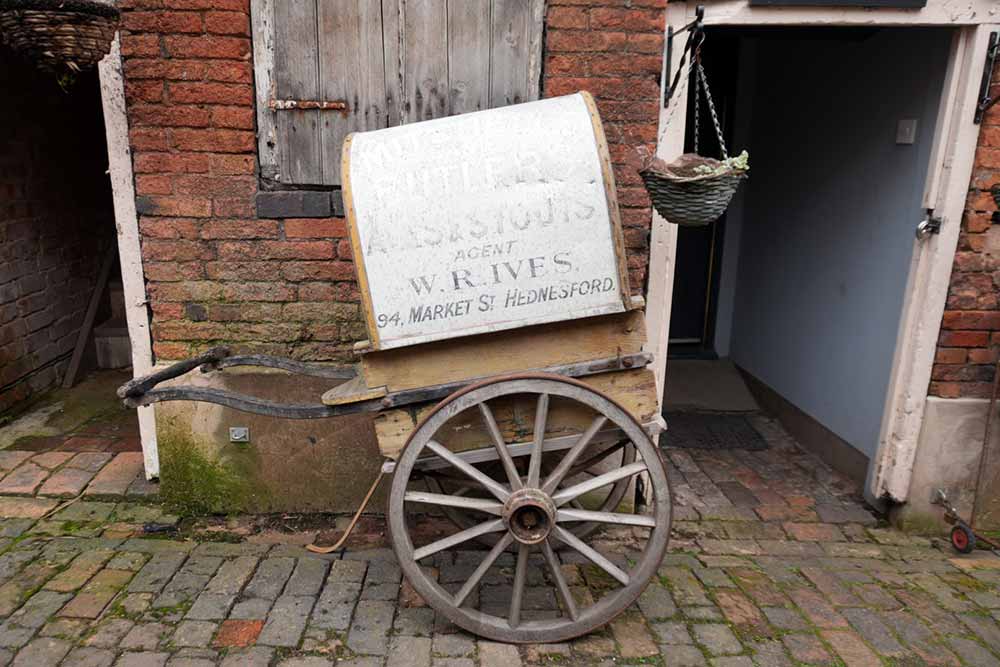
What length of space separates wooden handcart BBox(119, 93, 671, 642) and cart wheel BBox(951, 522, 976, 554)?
6.24 ft

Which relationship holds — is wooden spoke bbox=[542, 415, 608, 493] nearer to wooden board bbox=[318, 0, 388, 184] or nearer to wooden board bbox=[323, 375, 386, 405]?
wooden board bbox=[323, 375, 386, 405]

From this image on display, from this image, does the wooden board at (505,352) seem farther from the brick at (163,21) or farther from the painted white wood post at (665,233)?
the brick at (163,21)

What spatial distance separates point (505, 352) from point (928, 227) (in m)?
2.35

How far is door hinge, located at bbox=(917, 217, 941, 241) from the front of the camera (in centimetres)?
343

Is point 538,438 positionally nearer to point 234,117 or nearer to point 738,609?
point 738,609

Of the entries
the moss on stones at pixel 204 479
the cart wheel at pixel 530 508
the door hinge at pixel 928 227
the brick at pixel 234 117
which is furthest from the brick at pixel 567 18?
the moss on stones at pixel 204 479

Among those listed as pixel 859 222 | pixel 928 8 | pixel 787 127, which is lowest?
pixel 859 222

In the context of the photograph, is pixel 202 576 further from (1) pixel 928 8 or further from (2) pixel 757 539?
(1) pixel 928 8

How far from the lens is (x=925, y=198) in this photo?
3.50m

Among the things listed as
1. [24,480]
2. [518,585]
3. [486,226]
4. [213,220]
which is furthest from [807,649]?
[24,480]

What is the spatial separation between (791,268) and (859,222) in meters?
0.84

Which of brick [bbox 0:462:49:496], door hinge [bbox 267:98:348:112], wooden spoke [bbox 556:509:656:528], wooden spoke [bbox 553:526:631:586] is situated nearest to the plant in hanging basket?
wooden spoke [bbox 556:509:656:528]

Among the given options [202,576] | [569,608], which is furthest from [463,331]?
[202,576]

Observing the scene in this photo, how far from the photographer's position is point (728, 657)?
2.71m
